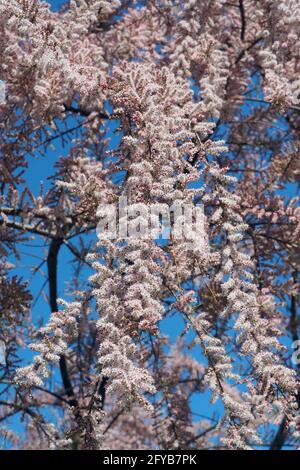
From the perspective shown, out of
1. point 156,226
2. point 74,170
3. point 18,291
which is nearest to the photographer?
point 156,226

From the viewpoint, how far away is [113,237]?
3648 millimetres

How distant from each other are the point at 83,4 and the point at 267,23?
1.75 metres

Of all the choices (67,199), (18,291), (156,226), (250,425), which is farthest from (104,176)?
(250,425)

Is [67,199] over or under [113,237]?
over

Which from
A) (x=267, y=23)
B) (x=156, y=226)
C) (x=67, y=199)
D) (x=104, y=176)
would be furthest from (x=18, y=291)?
(x=267, y=23)

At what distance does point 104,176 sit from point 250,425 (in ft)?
8.17

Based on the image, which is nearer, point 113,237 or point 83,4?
point 113,237

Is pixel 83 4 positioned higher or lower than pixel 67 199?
higher

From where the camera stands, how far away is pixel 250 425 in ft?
12.0
